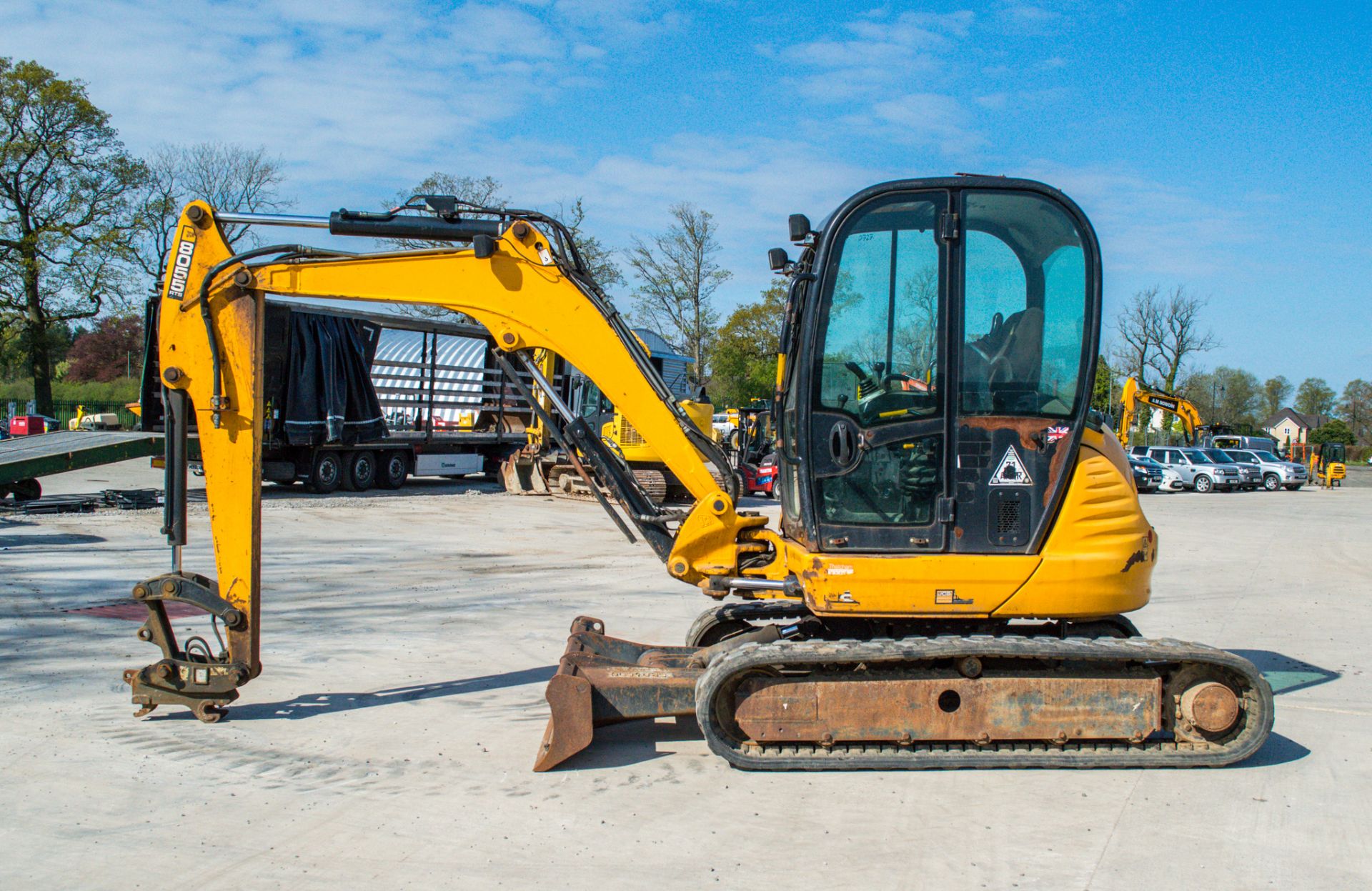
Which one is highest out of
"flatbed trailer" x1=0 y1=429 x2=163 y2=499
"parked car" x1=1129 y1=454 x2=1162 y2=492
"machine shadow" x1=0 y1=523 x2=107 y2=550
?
"flatbed trailer" x1=0 y1=429 x2=163 y2=499

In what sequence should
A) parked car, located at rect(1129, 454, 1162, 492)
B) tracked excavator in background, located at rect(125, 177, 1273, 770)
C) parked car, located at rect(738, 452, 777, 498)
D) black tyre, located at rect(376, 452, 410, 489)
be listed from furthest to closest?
parked car, located at rect(1129, 454, 1162, 492) < black tyre, located at rect(376, 452, 410, 489) < parked car, located at rect(738, 452, 777, 498) < tracked excavator in background, located at rect(125, 177, 1273, 770)

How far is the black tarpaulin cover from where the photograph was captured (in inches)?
773

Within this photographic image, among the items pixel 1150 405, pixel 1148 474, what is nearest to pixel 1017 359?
pixel 1150 405

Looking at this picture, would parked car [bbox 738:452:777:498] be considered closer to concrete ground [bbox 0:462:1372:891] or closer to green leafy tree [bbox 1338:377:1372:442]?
concrete ground [bbox 0:462:1372:891]

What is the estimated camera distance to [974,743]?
536 centimetres

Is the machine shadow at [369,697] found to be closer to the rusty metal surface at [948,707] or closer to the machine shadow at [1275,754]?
the rusty metal surface at [948,707]

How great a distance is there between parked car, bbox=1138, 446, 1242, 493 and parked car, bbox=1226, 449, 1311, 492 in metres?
1.72

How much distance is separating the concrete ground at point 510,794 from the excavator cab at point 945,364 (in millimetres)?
1363

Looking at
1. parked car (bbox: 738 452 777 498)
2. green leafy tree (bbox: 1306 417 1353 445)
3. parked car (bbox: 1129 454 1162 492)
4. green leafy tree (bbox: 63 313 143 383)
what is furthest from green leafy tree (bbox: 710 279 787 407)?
green leafy tree (bbox: 1306 417 1353 445)

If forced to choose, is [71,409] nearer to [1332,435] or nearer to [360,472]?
[360,472]

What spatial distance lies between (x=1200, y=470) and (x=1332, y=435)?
55.4 m

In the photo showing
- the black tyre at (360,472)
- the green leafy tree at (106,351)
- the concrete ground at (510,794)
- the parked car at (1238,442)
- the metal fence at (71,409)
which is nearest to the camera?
the concrete ground at (510,794)

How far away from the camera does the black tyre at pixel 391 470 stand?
22.2 m

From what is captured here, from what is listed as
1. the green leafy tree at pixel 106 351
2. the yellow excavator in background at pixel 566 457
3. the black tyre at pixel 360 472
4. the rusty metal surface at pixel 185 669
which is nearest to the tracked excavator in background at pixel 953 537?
the rusty metal surface at pixel 185 669
